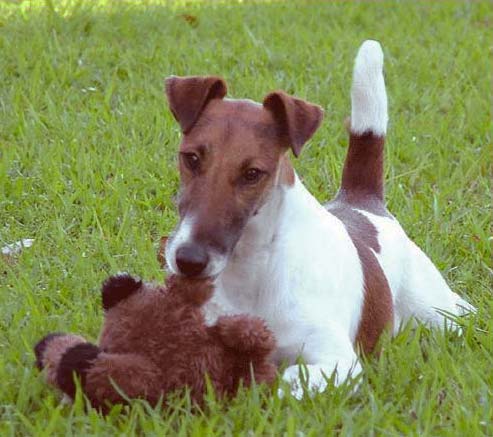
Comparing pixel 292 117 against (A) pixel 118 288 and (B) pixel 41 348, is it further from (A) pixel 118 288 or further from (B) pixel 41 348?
(B) pixel 41 348

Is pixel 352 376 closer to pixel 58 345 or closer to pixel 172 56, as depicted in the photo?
pixel 58 345

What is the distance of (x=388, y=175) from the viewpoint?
20.5 ft

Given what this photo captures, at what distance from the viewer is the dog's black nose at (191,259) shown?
141 inches

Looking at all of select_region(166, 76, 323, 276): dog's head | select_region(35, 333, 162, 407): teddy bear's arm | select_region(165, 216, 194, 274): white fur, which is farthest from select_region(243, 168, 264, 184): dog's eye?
select_region(35, 333, 162, 407): teddy bear's arm

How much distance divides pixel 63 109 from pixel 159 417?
377 cm

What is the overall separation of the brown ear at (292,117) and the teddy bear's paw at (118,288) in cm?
82

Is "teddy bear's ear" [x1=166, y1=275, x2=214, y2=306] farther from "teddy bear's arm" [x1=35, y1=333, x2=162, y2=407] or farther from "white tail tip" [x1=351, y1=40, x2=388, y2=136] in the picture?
"white tail tip" [x1=351, y1=40, x2=388, y2=136]

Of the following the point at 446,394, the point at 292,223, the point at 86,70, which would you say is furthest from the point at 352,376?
the point at 86,70

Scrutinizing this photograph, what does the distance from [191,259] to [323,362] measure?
0.65 meters

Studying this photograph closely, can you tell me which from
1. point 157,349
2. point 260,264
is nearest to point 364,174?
point 260,264

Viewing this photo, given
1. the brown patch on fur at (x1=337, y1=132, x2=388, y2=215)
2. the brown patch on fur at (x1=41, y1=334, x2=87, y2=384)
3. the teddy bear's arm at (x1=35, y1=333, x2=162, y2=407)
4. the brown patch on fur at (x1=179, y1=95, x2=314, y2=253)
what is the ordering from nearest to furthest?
the teddy bear's arm at (x1=35, y1=333, x2=162, y2=407)
the brown patch on fur at (x1=41, y1=334, x2=87, y2=384)
the brown patch on fur at (x1=179, y1=95, x2=314, y2=253)
the brown patch on fur at (x1=337, y1=132, x2=388, y2=215)

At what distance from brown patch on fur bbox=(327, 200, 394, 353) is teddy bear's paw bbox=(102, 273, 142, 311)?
1.07m

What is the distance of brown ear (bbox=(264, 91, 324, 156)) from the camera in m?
4.03

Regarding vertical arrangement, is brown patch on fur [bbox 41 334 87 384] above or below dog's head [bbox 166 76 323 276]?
below
